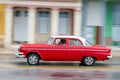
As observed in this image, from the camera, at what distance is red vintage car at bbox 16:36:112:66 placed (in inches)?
846

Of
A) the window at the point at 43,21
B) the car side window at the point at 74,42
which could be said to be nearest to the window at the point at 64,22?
the window at the point at 43,21

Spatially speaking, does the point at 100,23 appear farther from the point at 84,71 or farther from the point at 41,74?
the point at 41,74

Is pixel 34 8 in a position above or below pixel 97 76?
above

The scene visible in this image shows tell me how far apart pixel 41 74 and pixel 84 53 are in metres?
4.72

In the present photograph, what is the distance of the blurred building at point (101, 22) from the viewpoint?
32.8 m

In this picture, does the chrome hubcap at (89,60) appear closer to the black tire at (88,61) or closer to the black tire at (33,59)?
the black tire at (88,61)

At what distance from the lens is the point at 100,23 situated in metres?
32.9

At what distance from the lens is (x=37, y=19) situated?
32.1 metres

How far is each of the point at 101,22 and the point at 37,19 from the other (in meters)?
4.84

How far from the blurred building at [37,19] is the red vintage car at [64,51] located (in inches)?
386

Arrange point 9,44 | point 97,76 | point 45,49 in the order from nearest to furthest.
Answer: point 97,76 < point 45,49 < point 9,44

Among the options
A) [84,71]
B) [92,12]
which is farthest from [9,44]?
[84,71]

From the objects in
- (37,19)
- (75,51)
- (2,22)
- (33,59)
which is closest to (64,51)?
(75,51)

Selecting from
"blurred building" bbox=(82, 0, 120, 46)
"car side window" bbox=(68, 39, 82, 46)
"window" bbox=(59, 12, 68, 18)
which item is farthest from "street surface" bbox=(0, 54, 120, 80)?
"blurred building" bbox=(82, 0, 120, 46)
